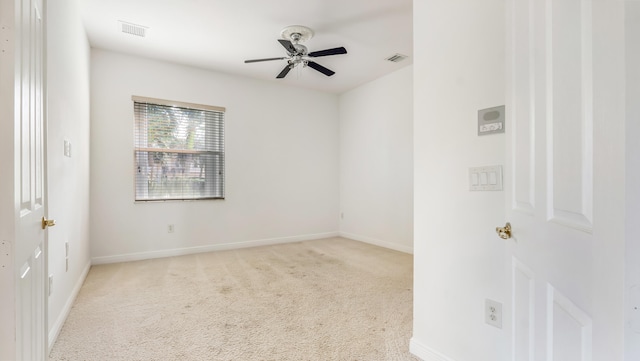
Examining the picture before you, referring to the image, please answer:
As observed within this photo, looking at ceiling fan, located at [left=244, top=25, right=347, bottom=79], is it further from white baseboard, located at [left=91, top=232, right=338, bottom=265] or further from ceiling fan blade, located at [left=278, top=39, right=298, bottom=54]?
white baseboard, located at [left=91, top=232, right=338, bottom=265]

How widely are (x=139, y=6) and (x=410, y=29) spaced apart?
267 cm

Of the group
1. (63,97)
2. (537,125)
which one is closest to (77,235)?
(63,97)

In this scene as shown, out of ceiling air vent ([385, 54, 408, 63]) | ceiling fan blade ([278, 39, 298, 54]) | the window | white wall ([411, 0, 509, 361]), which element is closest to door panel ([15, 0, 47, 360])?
white wall ([411, 0, 509, 361])

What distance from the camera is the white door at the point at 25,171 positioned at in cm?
88

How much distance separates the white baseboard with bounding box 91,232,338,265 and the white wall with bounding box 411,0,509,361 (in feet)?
10.8

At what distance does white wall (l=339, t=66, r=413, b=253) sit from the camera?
14.1 ft

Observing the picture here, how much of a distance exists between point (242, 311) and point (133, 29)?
121 inches

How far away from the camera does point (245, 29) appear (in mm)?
3150

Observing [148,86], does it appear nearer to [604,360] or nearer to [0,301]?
[0,301]

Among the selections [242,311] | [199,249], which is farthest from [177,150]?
[242,311]

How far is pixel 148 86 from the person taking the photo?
3.90 metres

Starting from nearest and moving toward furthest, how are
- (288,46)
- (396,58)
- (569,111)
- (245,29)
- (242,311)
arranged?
(569,111), (242,311), (288,46), (245,29), (396,58)

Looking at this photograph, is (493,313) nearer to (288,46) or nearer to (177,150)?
(288,46)

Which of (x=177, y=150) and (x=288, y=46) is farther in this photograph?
(x=177, y=150)
